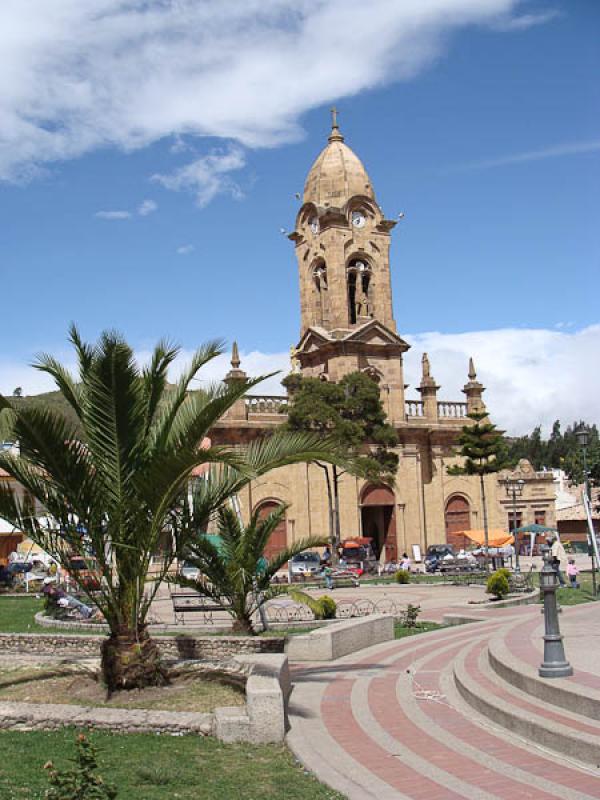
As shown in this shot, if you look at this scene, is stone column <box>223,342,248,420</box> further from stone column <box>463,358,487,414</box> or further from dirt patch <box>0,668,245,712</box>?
dirt patch <box>0,668,245,712</box>

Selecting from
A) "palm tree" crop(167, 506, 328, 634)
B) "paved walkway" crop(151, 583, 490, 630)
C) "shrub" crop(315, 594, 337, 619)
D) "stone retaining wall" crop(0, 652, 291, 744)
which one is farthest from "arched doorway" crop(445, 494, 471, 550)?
"stone retaining wall" crop(0, 652, 291, 744)

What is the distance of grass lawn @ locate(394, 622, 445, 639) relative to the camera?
1766 centimetres

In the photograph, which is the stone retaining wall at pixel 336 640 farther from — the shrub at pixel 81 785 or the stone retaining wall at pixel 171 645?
the shrub at pixel 81 785

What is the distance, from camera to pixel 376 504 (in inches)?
1674

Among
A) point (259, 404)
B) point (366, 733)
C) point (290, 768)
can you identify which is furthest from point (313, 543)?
point (259, 404)

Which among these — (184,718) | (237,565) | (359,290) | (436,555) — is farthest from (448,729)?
(359,290)

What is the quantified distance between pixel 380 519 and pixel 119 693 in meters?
34.1

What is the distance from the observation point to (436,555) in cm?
3938

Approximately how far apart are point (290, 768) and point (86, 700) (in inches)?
130

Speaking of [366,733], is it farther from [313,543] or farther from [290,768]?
[313,543]

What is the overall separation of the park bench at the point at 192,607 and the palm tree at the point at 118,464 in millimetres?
7264

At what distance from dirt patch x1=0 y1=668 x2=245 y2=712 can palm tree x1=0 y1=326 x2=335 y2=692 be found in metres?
0.24

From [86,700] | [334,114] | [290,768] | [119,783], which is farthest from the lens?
[334,114]

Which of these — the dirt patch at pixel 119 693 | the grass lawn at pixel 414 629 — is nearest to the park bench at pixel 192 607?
the grass lawn at pixel 414 629
